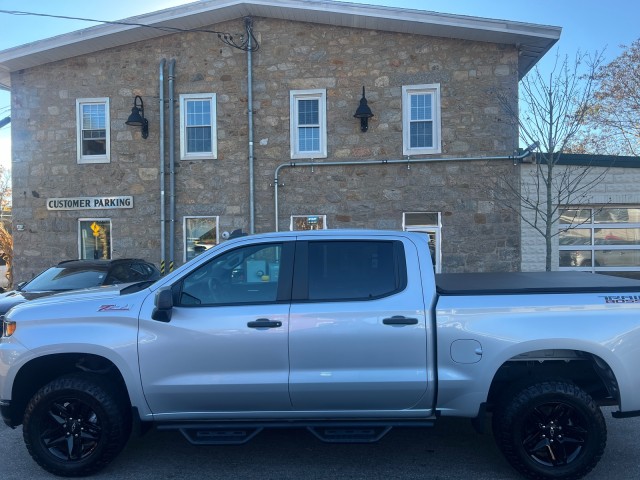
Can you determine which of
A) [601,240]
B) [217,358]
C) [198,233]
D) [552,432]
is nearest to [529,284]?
[552,432]

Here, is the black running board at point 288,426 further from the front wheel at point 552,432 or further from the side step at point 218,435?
the front wheel at point 552,432

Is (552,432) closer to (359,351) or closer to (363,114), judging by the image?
(359,351)

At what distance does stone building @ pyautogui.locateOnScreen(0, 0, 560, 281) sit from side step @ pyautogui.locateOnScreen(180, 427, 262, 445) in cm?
871

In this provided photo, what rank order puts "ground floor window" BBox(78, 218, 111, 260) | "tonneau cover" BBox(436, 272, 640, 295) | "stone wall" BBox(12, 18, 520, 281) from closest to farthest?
"tonneau cover" BBox(436, 272, 640, 295) → "stone wall" BBox(12, 18, 520, 281) → "ground floor window" BBox(78, 218, 111, 260)

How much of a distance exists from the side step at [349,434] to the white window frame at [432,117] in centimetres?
919

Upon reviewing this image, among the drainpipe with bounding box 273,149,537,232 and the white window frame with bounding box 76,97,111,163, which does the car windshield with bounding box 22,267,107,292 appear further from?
the white window frame with bounding box 76,97,111,163

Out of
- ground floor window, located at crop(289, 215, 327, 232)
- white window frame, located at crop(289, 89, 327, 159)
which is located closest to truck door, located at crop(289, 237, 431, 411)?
ground floor window, located at crop(289, 215, 327, 232)

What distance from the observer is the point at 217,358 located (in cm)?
421

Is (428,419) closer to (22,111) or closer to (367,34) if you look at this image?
(367,34)

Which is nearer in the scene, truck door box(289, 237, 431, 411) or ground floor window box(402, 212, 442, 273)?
truck door box(289, 237, 431, 411)

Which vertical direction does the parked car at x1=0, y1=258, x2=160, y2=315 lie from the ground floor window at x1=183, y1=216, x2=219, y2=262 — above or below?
below

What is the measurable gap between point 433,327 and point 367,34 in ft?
33.3

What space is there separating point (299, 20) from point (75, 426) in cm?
1085

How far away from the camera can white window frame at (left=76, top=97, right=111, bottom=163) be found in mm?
13320
